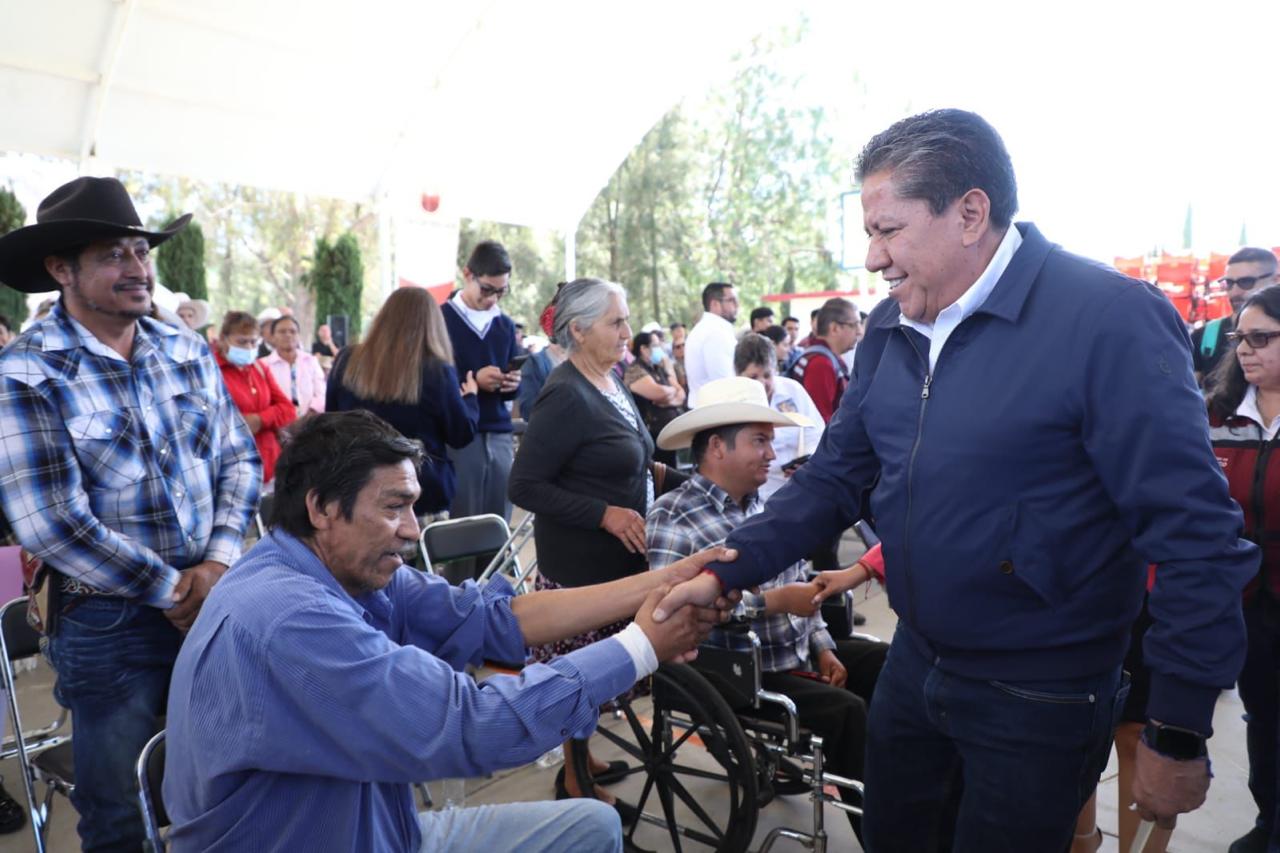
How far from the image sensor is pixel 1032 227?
1.82 metres

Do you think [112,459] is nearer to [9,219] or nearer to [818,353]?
[818,353]

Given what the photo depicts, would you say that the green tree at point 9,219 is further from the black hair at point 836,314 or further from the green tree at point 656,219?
the green tree at point 656,219

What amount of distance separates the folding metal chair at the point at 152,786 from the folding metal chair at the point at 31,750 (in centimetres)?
52

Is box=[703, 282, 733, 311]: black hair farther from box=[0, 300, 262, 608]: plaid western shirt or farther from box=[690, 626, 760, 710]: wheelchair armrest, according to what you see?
box=[0, 300, 262, 608]: plaid western shirt

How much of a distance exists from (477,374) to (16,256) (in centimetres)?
293

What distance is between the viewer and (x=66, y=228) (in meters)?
2.35

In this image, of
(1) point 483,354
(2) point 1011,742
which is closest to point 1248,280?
(1) point 483,354

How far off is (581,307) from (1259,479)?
2329 mm

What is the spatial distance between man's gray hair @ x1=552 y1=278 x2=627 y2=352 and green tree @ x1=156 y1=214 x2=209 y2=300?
36.6 ft

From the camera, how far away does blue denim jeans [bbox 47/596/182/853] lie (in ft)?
7.61

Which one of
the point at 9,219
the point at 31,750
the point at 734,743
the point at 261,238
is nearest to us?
the point at 734,743

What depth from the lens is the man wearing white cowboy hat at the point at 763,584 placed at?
300 cm

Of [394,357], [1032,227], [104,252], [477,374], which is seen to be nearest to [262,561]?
[104,252]

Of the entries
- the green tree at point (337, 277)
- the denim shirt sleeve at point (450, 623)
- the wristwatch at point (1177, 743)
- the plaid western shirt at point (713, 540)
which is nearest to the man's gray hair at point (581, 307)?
the plaid western shirt at point (713, 540)
